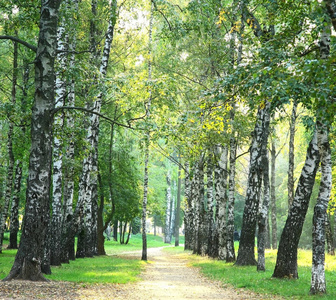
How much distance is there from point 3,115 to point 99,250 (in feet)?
51.3

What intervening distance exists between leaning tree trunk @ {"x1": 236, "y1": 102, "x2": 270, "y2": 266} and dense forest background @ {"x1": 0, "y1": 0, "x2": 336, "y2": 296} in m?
0.07

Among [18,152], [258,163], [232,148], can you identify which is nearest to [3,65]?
[18,152]

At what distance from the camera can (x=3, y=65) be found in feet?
81.7

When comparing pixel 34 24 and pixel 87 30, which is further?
pixel 87 30

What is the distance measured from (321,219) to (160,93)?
755 cm

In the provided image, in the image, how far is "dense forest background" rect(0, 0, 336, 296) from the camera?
8898 mm

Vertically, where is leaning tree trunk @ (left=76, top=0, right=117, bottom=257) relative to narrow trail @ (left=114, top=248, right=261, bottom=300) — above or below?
above

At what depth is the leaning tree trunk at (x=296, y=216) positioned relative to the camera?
37.0ft

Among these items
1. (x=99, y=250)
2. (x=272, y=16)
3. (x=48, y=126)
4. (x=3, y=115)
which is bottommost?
(x=99, y=250)

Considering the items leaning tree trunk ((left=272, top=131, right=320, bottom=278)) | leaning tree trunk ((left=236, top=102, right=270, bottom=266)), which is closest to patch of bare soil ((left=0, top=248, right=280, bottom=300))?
leaning tree trunk ((left=272, top=131, right=320, bottom=278))

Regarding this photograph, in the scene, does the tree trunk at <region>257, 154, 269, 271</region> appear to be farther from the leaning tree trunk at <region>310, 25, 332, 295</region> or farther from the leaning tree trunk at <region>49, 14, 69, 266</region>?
the leaning tree trunk at <region>49, 14, 69, 266</region>

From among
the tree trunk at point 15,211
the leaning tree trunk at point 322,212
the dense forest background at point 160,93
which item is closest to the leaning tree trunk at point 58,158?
the dense forest background at point 160,93

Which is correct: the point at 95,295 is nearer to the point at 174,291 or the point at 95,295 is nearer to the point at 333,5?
the point at 174,291

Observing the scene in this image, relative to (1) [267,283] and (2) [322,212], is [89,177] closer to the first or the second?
(1) [267,283]
